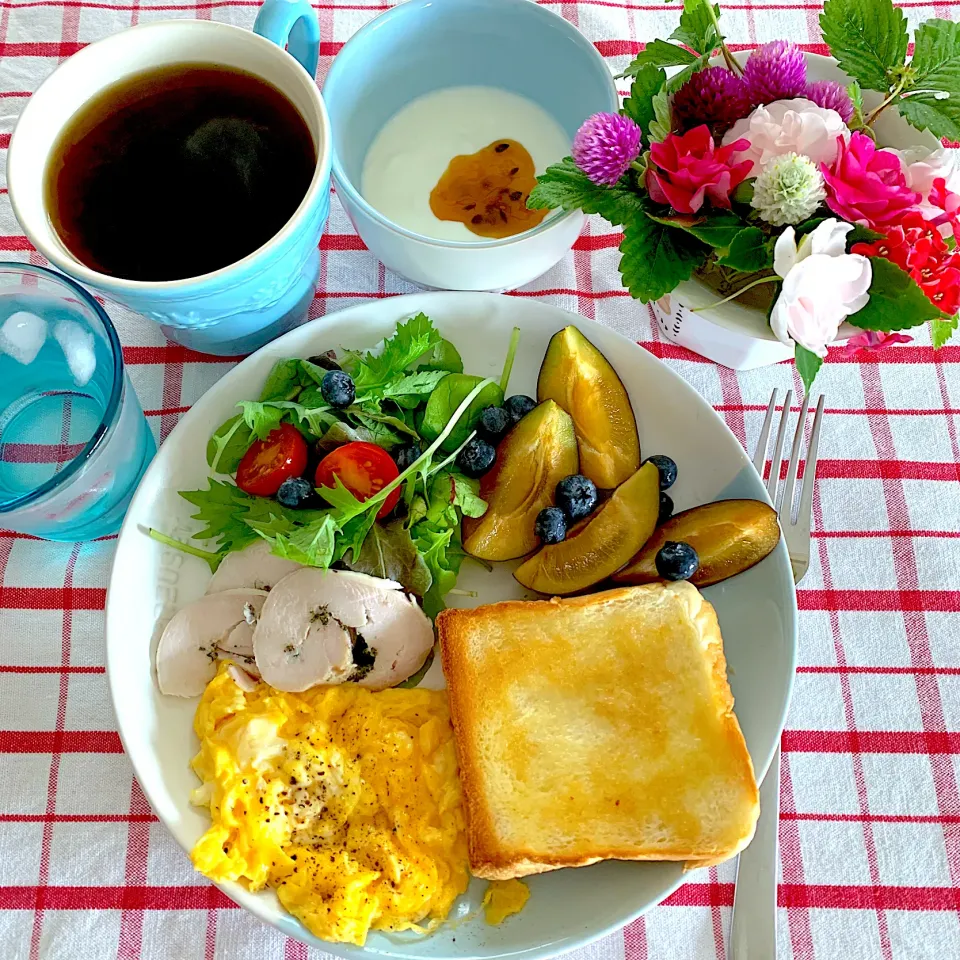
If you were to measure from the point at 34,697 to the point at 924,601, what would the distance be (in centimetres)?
159

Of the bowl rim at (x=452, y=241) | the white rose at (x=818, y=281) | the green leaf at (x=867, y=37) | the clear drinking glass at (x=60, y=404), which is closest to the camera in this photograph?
the white rose at (x=818, y=281)

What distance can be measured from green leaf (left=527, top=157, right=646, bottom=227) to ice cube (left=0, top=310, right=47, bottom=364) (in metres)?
0.91

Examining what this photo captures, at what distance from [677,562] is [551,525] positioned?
20 centimetres

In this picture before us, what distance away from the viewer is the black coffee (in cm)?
134

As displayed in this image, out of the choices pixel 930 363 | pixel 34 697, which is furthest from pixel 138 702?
pixel 930 363

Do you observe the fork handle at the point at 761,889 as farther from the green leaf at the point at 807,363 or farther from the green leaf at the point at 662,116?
the green leaf at the point at 662,116

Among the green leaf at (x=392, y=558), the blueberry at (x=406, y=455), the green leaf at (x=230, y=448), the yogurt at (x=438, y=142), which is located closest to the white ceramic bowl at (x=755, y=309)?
the yogurt at (x=438, y=142)

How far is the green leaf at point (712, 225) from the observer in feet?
4.17

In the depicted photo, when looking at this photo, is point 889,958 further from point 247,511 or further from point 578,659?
point 247,511

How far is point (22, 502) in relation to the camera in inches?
52.0

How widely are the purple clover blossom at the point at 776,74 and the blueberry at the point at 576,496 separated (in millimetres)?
625

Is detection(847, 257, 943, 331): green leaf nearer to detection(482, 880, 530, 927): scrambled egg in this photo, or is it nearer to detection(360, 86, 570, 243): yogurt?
detection(360, 86, 570, 243): yogurt

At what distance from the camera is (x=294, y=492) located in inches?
56.2

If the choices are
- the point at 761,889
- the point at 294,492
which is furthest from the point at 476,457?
the point at 761,889
